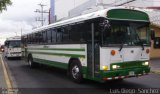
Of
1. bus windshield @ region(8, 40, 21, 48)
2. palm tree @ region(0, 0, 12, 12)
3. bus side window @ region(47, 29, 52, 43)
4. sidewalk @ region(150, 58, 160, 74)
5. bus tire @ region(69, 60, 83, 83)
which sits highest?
palm tree @ region(0, 0, 12, 12)

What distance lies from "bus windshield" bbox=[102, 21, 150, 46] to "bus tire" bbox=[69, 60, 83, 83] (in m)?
2.30

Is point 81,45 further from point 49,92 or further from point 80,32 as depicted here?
point 49,92

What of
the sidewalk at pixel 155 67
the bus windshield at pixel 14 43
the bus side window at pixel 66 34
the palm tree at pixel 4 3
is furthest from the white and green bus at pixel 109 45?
the bus windshield at pixel 14 43

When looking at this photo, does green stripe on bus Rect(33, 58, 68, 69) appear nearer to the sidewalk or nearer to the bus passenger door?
the bus passenger door

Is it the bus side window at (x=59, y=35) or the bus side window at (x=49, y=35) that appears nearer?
the bus side window at (x=59, y=35)

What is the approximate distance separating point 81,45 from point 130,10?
7.98 feet

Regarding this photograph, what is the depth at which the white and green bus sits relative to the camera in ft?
36.6

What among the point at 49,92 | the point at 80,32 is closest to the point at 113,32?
the point at 80,32

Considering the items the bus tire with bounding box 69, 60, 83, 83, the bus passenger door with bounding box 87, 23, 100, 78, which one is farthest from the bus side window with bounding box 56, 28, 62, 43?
the bus passenger door with bounding box 87, 23, 100, 78

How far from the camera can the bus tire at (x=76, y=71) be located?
13023 millimetres

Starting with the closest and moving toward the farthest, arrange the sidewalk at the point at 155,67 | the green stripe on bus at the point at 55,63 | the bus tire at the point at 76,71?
1. the bus tire at the point at 76,71
2. the green stripe on bus at the point at 55,63
3. the sidewalk at the point at 155,67

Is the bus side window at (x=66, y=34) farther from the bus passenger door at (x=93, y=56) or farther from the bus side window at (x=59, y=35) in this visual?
the bus passenger door at (x=93, y=56)

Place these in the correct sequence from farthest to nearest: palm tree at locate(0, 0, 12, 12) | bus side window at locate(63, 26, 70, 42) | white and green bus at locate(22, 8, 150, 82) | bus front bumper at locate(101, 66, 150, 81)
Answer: palm tree at locate(0, 0, 12, 12) → bus side window at locate(63, 26, 70, 42) → white and green bus at locate(22, 8, 150, 82) → bus front bumper at locate(101, 66, 150, 81)

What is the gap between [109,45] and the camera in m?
11.1
